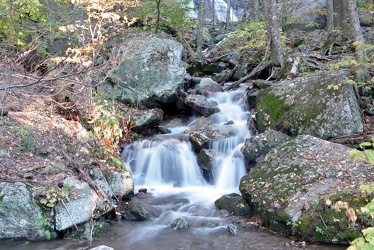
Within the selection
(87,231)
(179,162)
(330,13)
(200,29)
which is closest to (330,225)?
(87,231)

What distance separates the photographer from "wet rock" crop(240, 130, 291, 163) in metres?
7.79

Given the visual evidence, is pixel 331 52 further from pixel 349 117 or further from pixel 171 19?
pixel 171 19

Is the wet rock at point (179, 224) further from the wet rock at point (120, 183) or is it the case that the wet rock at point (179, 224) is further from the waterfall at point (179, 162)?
the waterfall at point (179, 162)

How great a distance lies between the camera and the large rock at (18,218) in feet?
17.3

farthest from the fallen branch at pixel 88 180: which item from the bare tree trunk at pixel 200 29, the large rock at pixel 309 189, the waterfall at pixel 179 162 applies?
the bare tree trunk at pixel 200 29

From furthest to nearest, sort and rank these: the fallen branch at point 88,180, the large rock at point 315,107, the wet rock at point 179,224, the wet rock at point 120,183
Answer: the large rock at point 315,107 < the wet rock at point 120,183 < the wet rock at point 179,224 < the fallen branch at point 88,180

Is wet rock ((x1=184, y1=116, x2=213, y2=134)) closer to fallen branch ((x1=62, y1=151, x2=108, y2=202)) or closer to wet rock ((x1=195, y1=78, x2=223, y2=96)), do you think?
wet rock ((x1=195, y1=78, x2=223, y2=96))

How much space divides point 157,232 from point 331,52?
376 inches

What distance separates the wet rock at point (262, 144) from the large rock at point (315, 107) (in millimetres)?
572

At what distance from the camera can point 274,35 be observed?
37.8 feet

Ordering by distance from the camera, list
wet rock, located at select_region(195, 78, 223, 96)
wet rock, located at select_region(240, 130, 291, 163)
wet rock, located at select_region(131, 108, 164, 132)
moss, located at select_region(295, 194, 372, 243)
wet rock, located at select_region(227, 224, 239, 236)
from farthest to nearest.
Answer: wet rock, located at select_region(195, 78, 223, 96)
wet rock, located at select_region(131, 108, 164, 132)
wet rock, located at select_region(240, 130, 291, 163)
wet rock, located at select_region(227, 224, 239, 236)
moss, located at select_region(295, 194, 372, 243)

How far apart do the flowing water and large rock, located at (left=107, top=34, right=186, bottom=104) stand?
136 centimetres

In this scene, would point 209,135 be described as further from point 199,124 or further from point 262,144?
point 262,144

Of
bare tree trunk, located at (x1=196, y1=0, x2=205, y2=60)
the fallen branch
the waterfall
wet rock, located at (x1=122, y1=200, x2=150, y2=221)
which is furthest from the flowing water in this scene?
bare tree trunk, located at (x1=196, y1=0, x2=205, y2=60)
